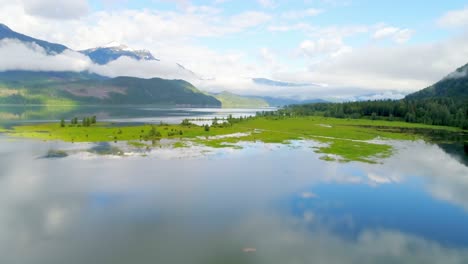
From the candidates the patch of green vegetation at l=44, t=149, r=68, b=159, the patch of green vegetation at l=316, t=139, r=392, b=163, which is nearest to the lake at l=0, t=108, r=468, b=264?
the patch of green vegetation at l=44, t=149, r=68, b=159

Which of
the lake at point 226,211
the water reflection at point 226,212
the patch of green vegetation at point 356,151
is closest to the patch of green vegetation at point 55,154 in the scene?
the lake at point 226,211

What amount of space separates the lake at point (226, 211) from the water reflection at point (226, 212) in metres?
0.15

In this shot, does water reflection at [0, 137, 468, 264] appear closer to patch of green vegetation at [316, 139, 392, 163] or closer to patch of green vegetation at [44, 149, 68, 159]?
patch of green vegetation at [44, 149, 68, 159]

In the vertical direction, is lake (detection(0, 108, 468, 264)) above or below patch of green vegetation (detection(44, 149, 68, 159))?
below

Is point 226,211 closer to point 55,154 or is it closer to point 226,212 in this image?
point 226,212

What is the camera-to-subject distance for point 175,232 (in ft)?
108

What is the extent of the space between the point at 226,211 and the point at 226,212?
1.13 feet

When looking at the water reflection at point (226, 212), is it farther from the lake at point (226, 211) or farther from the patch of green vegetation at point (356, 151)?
the patch of green vegetation at point (356, 151)

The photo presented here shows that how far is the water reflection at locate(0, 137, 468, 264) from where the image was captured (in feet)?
96.4

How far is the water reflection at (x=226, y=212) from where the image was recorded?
96.4 ft

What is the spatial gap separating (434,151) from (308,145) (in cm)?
3565

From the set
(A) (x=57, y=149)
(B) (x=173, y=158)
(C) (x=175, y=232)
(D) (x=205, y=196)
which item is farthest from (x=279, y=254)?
(A) (x=57, y=149)

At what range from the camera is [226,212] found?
3888 cm

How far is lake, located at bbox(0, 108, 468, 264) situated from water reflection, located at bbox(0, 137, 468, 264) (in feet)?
0.48
